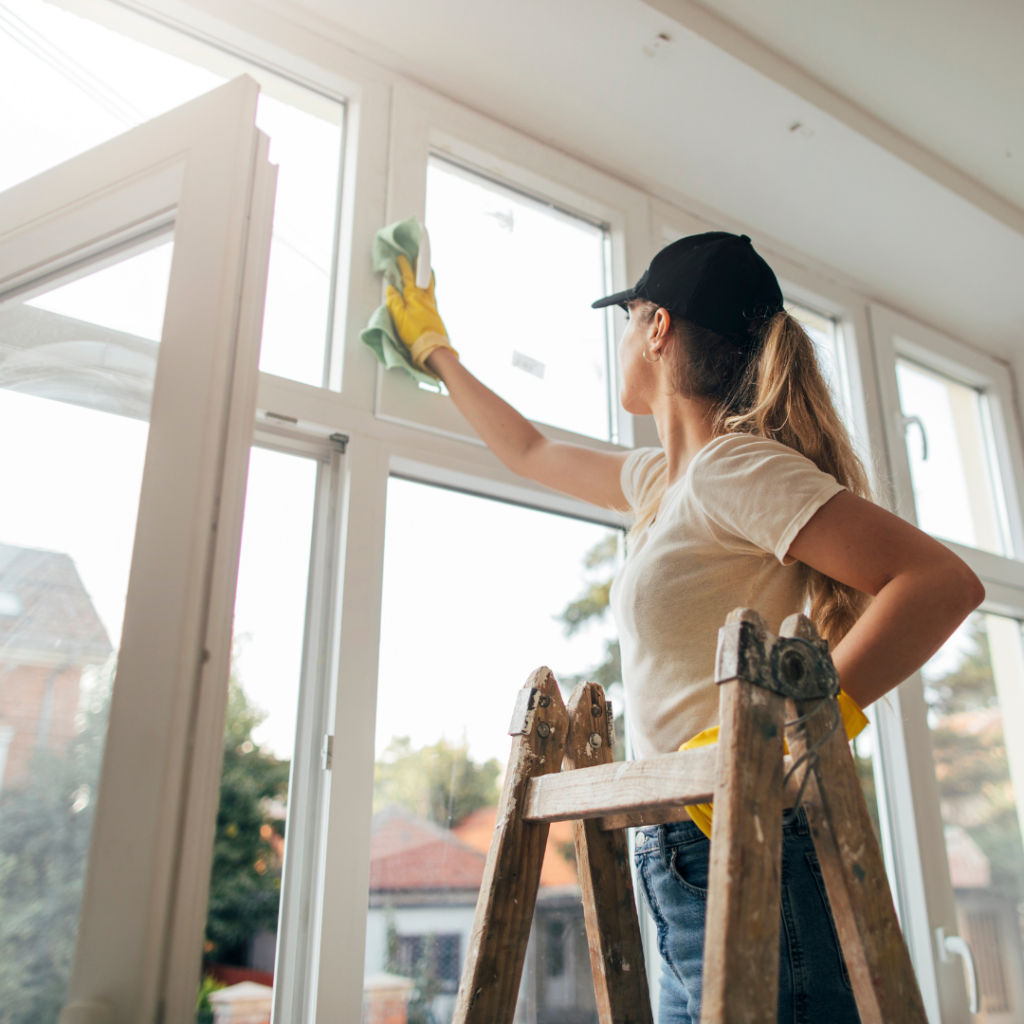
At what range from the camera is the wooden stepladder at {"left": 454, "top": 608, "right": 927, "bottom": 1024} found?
1.98 feet

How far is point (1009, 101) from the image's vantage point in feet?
6.50

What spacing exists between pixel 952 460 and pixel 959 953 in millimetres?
1357

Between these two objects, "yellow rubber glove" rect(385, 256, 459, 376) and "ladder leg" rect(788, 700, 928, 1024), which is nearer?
"ladder leg" rect(788, 700, 928, 1024)

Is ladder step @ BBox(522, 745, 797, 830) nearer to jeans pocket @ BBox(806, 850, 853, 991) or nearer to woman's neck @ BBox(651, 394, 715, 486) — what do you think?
jeans pocket @ BBox(806, 850, 853, 991)

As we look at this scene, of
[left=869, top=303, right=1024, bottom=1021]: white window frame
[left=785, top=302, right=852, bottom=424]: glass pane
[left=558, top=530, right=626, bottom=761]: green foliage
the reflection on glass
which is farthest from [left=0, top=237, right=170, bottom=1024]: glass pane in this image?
[left=785, top=302, right=852, bottom=424]: glass pane

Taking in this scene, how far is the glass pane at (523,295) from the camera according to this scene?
1.71m

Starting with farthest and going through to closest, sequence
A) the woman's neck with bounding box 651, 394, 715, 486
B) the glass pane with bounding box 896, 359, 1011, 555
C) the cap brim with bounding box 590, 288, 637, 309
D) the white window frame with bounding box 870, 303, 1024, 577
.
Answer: the glass pane with bounding box 896, 359, 1011, 555
the white window frame with bounding box 870, 303, 1024, 577
the cap brim with bounding box 590, 288, 637, 309
the woman's neck with bounding box 651, 394, 715, 486

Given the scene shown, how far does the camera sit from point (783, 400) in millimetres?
A: 1028

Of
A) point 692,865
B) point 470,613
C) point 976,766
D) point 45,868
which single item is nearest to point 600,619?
point 470,613

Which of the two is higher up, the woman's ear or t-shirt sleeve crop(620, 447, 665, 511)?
the woman's ear

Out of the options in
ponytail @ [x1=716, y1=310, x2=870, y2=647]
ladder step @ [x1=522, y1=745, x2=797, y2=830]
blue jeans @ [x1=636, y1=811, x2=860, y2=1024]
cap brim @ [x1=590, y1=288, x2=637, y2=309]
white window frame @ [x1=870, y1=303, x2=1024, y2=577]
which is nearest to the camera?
ladder step @ [x1=522, y1=745, x2=797, y2=830]

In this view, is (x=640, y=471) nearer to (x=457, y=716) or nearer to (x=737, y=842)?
(x=457, y=716)

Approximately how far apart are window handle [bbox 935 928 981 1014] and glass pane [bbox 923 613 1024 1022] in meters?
0.15

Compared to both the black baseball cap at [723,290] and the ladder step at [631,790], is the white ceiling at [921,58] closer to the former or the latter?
the black baseball cap at [723,290]
